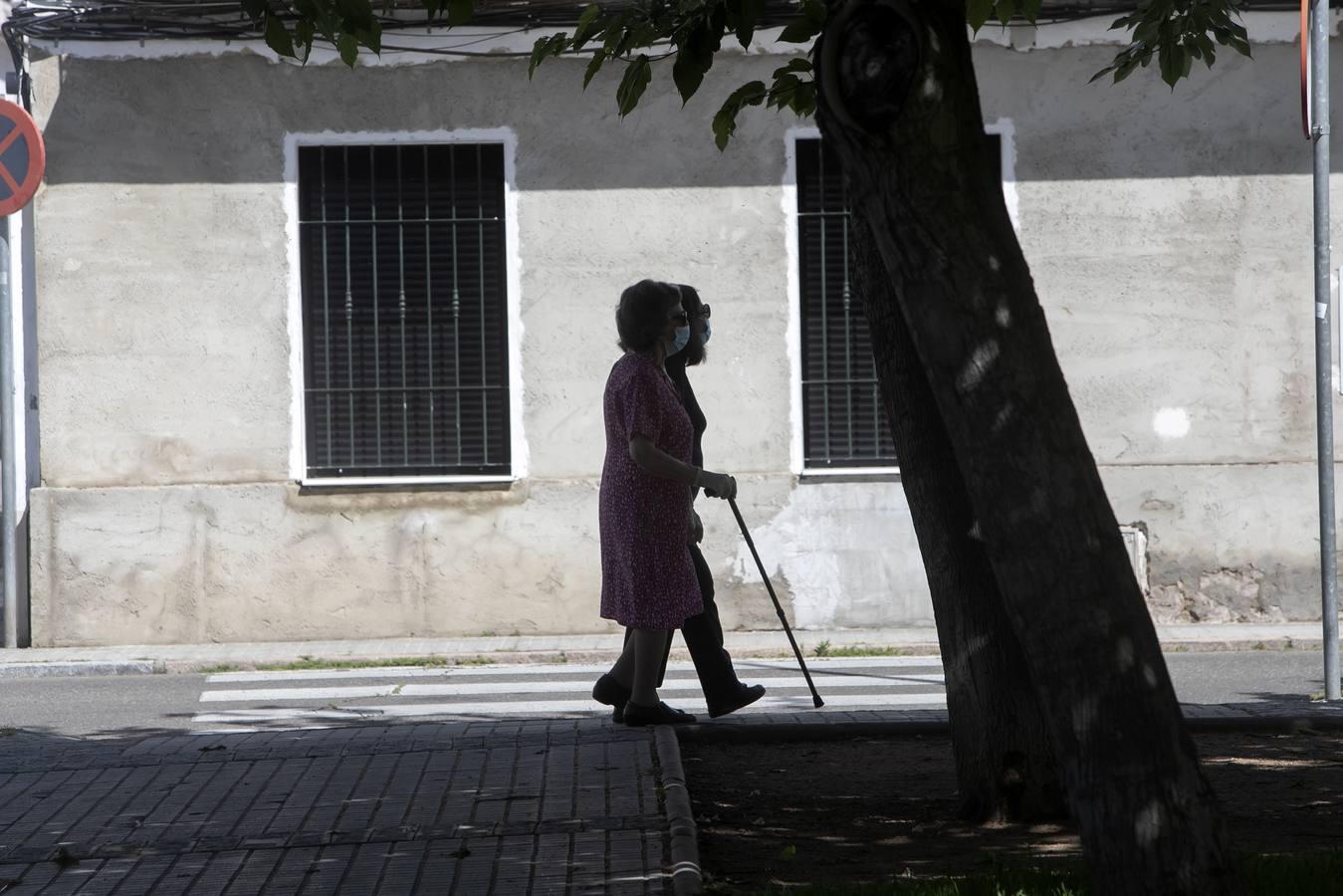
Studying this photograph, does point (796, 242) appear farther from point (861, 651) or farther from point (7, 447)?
point (7, 447)

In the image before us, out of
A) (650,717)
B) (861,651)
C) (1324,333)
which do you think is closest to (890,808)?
(650,717)

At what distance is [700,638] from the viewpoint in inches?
293

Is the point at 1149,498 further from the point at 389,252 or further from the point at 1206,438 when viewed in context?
the point at 389,252

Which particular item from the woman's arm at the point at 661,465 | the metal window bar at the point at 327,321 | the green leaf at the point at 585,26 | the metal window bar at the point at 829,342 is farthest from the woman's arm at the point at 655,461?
the metal window bar at the point at 327,321

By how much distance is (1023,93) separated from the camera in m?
12.7

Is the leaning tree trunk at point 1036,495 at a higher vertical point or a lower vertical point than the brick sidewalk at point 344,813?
higher

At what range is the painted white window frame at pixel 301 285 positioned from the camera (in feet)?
41.2

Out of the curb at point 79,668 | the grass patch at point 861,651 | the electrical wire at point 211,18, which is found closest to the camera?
the curb at point 79,668

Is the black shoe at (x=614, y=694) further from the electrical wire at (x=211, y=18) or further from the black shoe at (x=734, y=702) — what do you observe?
the electrical wire at (x=211, y=18)

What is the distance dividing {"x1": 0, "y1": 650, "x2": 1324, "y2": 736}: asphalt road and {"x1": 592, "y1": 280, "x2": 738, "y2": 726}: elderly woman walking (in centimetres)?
240

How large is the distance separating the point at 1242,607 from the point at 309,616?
6.69 meters

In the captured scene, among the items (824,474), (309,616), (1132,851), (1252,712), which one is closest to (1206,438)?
(824,474)

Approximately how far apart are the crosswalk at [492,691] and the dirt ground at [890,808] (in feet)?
7.34

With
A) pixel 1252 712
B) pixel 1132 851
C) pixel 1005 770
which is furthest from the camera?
pixel 1252 712
